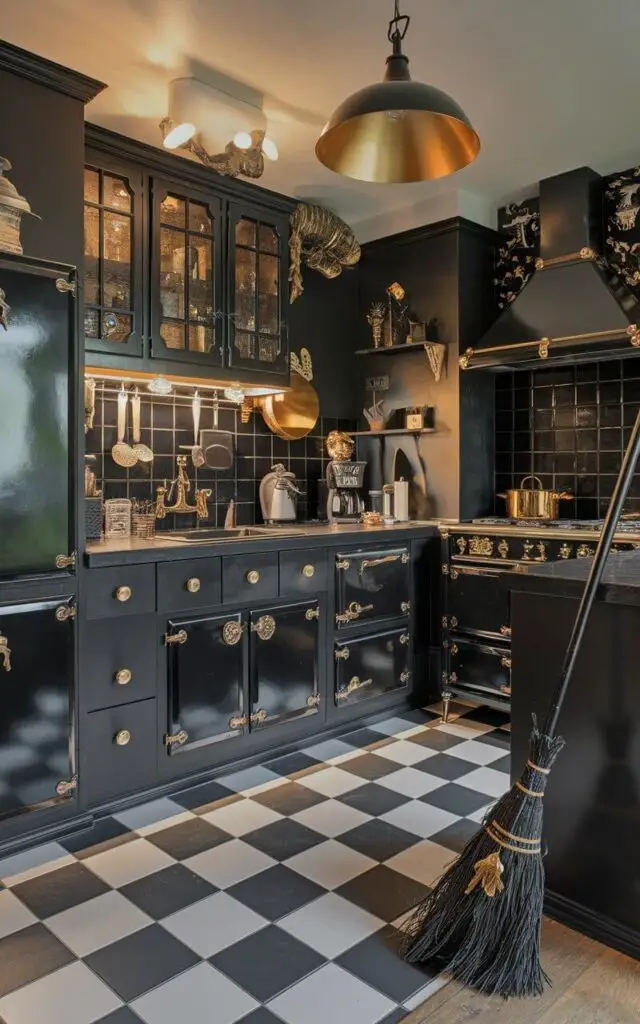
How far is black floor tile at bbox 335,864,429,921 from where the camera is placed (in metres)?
1.94

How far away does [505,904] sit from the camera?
1.58 meters

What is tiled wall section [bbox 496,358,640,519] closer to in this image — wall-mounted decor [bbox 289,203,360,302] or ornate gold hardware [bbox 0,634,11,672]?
wall-mounted decor [bbox 289,203,360,302]

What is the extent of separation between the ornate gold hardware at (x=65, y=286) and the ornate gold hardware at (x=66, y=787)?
1.54 m

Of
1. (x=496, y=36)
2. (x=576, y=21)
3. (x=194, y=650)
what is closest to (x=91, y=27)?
(x=496, y=36)

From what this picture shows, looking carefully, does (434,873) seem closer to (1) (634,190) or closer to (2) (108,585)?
(2) (108,585)

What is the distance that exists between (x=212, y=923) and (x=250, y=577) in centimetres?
128

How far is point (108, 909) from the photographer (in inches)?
76.7

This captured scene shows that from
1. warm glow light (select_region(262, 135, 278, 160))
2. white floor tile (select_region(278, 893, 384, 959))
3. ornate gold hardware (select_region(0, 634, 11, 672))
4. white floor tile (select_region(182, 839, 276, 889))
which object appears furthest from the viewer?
warm glow light (select_region(262, 135, 278, 160))

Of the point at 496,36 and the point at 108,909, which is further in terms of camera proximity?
the point at 496,36

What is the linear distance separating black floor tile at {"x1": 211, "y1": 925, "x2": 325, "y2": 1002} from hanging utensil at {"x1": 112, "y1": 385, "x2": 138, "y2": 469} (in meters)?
2.02

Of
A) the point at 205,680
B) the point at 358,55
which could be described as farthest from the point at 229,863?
the point at 358,55

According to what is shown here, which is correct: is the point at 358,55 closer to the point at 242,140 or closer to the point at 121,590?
the point at 242,140

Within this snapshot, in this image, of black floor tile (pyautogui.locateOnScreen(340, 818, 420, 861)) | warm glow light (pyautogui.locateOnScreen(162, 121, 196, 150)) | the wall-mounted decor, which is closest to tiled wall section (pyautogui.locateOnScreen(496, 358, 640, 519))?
the wall-mounted decor

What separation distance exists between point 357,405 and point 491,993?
10.6ft
